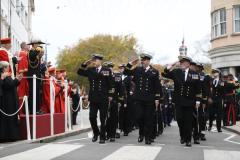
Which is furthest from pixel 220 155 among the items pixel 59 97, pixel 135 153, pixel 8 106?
pixel 59 97

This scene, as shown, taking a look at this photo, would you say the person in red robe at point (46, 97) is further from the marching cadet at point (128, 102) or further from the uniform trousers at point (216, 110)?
the uniform trousers at point (216, 110)

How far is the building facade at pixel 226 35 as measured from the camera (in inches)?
1610

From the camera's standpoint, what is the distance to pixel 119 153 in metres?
11.4

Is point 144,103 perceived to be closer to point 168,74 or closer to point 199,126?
A: point 168,74

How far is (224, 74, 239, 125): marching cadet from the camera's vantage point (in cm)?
2158

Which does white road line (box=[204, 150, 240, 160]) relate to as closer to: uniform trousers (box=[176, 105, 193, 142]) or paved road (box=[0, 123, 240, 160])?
paved road (box=[0, 123, 240, 160])

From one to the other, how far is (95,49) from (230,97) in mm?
66902

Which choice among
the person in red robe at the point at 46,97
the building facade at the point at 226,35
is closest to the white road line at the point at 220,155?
the person in red robe at the point at 46,97

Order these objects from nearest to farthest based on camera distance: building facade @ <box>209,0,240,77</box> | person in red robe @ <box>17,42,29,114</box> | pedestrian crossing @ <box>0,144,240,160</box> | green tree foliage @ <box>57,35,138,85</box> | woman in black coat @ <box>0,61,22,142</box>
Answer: pedestrian crossing @ <box>0,144,240,160</box> → woman in black coat @ <box>0,61,22,142</box> → person in red robe @ <box>17,42,29,114</box> → building facade @ <box>209,0,240,77</box> → green tree foliage @ <box>57,35,138,85</box>

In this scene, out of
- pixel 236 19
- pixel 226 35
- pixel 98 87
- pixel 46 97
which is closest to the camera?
pixel 98 87

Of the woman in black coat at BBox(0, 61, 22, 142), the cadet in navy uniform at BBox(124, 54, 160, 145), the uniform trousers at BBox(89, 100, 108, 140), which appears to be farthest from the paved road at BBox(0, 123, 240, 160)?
the cadet in navy uniform at BBox(124, 54, 160, 145)

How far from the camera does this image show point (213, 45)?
43969 mm

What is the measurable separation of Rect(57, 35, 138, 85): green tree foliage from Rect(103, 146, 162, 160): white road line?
243 ft

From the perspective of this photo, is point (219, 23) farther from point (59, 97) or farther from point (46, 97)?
point (46, 97)
